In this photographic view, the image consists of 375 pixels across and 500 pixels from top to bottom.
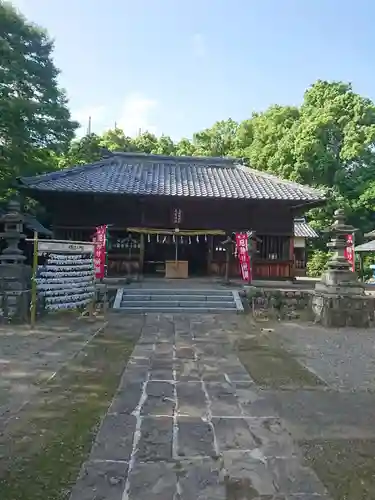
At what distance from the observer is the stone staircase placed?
39.5ft

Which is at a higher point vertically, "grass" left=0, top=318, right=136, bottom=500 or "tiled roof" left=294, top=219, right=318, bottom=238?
"tiled roof" left=294, top=219, right=318, bottom=238

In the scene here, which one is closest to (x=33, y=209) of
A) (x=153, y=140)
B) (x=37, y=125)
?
(x=37, y=125)

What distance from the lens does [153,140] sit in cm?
4484

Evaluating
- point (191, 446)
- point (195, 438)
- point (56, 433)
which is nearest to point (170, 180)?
point (56, 433)

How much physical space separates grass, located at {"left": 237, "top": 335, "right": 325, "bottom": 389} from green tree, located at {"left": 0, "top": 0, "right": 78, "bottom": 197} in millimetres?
13620

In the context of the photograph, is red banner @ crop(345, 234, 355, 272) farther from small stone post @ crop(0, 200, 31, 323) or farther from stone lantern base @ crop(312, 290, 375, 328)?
small stone post @ crop(0, 200, 31, 323)

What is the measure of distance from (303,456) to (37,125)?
1865 centimetres

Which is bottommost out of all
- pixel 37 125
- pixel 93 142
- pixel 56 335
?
pixel 56 335

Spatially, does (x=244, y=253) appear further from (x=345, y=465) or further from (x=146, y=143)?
(x=146, y=143)

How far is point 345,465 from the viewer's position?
2.97 meters

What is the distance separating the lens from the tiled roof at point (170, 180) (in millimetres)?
16734

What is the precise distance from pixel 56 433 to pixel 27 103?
1629cm

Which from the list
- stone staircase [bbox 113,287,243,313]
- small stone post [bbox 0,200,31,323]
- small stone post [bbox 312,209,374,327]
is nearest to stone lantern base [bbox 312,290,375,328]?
small stone post [bbox 312,209,374,327]

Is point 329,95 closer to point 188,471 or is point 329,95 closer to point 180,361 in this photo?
point 180,361
